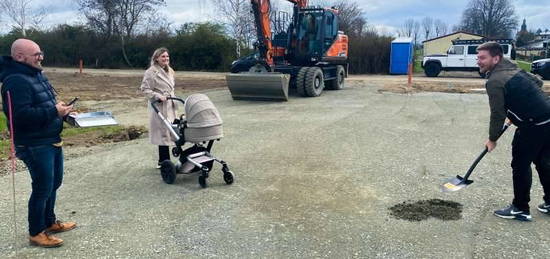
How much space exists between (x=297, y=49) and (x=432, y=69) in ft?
48.4

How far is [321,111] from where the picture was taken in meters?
12.9

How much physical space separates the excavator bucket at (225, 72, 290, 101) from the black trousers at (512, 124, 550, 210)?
388 inches

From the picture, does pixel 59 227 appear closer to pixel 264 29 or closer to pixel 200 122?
pixel 200 122

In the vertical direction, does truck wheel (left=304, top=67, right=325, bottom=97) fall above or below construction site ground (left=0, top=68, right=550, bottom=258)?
above

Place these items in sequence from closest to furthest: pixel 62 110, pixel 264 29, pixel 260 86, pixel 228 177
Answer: pixel 62 110
pixel 228 177
pixel 260 86
pixel 264 29

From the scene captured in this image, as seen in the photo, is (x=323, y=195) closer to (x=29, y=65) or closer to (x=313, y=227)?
(x=313, y=227)

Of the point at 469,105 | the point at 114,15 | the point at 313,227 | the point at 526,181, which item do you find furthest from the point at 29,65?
the point at 114,15

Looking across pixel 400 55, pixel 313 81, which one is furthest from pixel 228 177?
pixel 400 55

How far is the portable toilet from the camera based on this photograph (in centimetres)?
3073

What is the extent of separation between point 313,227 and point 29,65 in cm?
303

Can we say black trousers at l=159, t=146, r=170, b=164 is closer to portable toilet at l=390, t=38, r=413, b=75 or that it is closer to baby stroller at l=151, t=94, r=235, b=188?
baby stroller at l=151, t=94, r=235, b=188

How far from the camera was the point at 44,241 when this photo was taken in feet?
13.9

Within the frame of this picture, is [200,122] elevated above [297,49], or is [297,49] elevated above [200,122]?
[297,49]

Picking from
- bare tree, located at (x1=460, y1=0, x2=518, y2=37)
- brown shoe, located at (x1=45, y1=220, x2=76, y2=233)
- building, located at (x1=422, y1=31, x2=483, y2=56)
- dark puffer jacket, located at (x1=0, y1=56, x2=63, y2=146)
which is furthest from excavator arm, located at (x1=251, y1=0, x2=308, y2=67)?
bare tree, located at (x1=460, y1=0, x2=518, y2=37)
